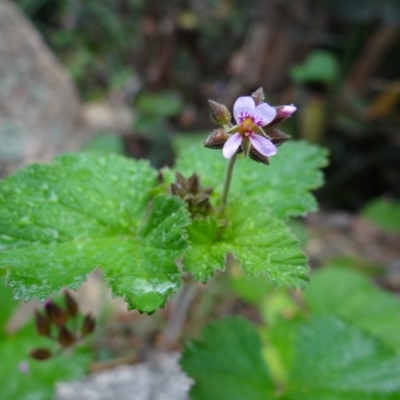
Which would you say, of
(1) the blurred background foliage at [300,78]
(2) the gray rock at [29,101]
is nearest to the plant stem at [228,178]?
(2) the gray rock at [29,101]

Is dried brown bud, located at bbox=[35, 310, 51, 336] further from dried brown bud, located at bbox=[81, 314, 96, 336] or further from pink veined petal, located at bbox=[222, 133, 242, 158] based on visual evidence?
pink veined petal, located at bbox=[222, 133, 242, 158]

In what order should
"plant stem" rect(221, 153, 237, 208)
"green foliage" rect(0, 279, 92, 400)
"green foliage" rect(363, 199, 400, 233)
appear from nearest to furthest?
"plant stem" rect(221, 153, 237, 208) < "green foliage" rect(0, 279, 92, 400) < "green foliage" rect(363, 199, 400, 233)

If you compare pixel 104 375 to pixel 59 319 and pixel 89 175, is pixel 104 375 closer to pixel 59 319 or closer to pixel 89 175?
pixel 59 319

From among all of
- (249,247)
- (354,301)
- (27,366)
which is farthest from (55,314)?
(354,301)

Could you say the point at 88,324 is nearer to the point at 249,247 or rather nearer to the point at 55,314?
the point at 55,314

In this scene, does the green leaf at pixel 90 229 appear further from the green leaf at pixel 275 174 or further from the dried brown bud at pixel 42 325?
the dried brown bud at pixel 42 325

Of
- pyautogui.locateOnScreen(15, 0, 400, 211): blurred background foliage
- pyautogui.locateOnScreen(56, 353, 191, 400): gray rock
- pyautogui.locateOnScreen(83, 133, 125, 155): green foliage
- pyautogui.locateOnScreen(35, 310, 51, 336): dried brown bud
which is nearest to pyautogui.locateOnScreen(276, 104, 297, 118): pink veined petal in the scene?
pyautogui.locateOnScreen(35, 310, 51, 336): dried brown bud
